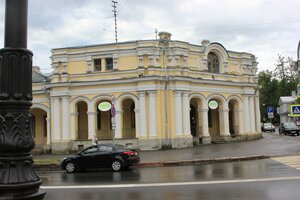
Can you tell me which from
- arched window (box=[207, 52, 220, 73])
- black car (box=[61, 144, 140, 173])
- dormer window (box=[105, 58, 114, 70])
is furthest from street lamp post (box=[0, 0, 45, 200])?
arched window (box=[207, 52, 220, 73])

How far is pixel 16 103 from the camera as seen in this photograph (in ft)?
11.6

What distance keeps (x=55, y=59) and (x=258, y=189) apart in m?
26.8

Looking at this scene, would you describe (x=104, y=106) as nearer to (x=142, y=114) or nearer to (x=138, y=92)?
(x=138, y=92)

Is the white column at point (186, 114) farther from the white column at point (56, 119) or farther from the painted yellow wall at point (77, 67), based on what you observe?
the white column at point (56, 119)

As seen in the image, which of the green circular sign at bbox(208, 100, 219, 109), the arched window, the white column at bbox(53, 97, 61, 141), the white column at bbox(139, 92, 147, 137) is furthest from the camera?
the arched window

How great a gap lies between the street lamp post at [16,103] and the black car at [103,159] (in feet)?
51.5

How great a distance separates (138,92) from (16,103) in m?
28.7

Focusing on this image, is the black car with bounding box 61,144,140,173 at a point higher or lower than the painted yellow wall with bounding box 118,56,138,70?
lower

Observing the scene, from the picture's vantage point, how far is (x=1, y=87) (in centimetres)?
354

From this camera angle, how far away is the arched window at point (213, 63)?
3701 cm

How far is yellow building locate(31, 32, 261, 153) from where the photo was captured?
3216 cm

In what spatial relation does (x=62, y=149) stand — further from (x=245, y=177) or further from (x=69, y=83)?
(x=245, y=177)

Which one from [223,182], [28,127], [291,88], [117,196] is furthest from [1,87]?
[291,88]

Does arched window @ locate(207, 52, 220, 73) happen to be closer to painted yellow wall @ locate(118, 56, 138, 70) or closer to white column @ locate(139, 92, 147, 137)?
painted yellow wall @ locate(118, 56, 138, 70)
